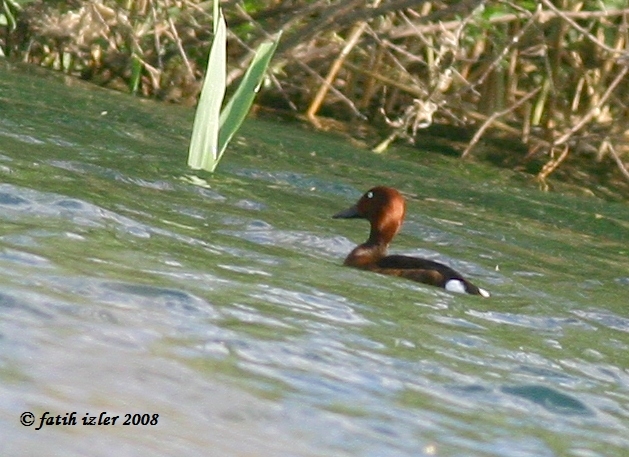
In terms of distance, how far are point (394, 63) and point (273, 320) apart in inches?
358

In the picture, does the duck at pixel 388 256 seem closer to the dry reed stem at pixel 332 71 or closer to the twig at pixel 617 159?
the twig at pixel 617 159

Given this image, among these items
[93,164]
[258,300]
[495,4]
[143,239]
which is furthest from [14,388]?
[495,4]

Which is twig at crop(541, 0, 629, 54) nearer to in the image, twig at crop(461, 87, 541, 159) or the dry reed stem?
twig at crop(461, 87, 541, 159)

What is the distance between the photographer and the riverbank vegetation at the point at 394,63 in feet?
41.4

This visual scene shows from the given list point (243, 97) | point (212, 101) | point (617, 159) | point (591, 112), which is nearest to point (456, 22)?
point (591, 112)

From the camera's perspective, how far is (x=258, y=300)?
539 centimetres

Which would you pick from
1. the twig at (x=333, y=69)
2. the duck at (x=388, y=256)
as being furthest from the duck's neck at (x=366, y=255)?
the twig at (x=333, y=69)

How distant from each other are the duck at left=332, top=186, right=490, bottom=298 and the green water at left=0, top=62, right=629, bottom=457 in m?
0.13

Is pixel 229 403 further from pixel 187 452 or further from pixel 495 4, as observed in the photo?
pixel 495 4

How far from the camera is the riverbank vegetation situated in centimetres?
1262

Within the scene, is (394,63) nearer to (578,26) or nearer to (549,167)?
(549,167)

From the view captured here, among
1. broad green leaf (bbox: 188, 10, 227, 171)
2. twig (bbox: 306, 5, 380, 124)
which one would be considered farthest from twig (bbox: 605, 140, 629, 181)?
broad green leaf (bbox: 188, 10, 227, 171)

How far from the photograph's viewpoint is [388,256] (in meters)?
7.00

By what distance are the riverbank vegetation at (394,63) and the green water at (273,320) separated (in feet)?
10.7
